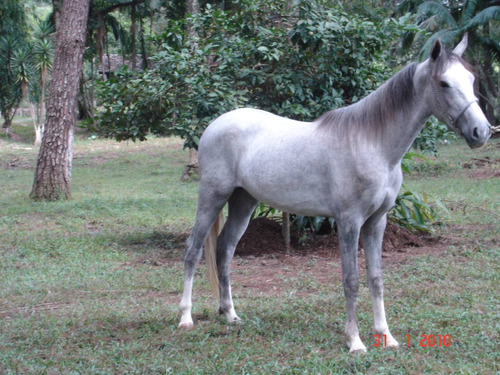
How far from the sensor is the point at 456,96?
3.66 m

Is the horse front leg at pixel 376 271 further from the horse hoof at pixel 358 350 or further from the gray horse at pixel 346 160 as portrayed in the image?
the horse hoof at pixel 358 350

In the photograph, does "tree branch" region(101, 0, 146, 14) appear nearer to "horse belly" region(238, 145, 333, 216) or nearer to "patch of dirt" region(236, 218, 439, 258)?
"patch of dirt" region(236, 218, 439, 258)

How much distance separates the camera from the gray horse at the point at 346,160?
12.3 ft

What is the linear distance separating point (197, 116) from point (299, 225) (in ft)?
6.50

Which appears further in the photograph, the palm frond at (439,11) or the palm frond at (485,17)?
the palm frond at (439,11)

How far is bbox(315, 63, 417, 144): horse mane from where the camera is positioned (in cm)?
401

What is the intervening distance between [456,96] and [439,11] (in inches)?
1013

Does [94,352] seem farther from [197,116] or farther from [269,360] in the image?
[197,116]

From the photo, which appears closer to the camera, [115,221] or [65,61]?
[115,221]

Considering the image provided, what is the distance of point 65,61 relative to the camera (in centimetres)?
1113

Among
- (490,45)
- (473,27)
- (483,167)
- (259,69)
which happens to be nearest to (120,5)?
(473,27)

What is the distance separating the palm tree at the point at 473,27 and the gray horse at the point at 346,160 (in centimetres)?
2265

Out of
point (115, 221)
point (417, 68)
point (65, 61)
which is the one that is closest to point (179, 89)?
point (115, 221)

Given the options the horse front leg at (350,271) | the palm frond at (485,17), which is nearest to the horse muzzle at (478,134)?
the horse front leg at (350,271)
